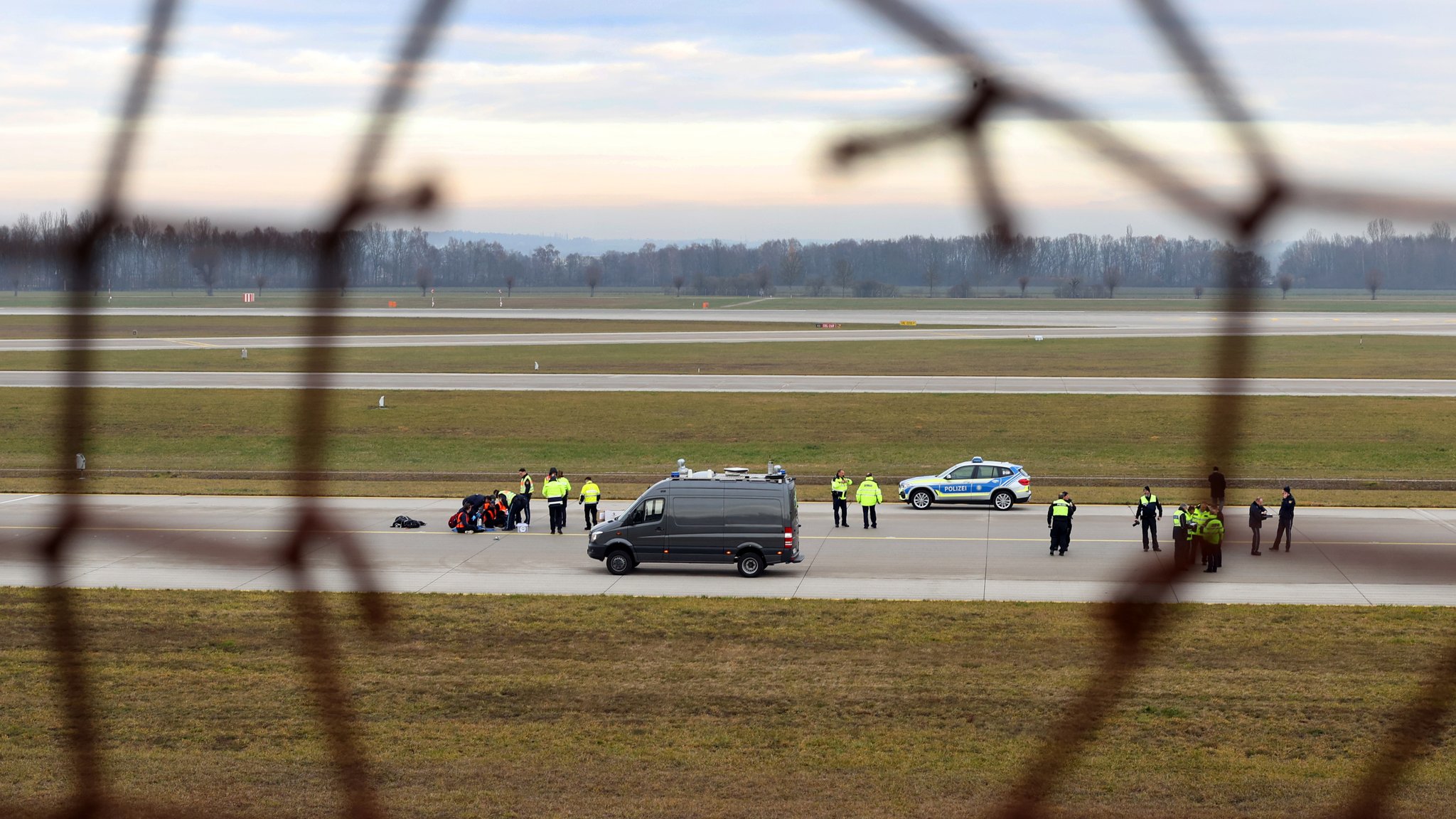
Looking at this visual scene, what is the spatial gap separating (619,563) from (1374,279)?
100 feet

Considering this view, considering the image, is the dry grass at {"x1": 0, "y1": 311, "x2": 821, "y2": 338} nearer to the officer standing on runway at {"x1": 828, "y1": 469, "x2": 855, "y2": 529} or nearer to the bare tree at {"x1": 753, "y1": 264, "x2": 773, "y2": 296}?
the bare tree at {"x1": 753, "y1": 264, "x2": 773, "y2": 296}

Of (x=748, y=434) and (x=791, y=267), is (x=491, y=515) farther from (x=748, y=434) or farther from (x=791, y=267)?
(x=791, y=267)

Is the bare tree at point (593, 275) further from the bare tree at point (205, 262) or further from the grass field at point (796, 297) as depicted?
the bare tree at point (205, 262)

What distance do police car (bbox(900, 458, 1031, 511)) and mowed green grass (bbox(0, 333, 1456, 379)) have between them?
108 ft

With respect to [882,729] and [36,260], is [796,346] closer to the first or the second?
[882,729]

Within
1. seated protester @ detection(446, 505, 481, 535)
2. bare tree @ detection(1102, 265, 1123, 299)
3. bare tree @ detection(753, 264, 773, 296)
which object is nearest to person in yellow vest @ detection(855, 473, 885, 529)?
seated protester @ detection(446, 505, 481, 535)

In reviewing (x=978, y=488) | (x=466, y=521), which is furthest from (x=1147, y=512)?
(x=466, y=521)

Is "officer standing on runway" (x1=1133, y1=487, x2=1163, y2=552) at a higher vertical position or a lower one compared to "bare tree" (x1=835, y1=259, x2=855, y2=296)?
lower

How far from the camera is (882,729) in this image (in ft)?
62.4

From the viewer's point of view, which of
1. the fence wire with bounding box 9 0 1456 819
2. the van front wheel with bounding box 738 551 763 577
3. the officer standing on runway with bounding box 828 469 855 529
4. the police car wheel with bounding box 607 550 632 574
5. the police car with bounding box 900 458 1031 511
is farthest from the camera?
the police car with bounding box 900 458 1031 511

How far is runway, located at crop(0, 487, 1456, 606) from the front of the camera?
94.4ft

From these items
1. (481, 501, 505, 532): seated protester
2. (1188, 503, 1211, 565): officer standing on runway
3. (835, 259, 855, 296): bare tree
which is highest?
(835, 259, 855, 296): bare tree

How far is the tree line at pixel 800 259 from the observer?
2291mm

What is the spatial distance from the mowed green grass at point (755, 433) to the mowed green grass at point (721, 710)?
24.3m
